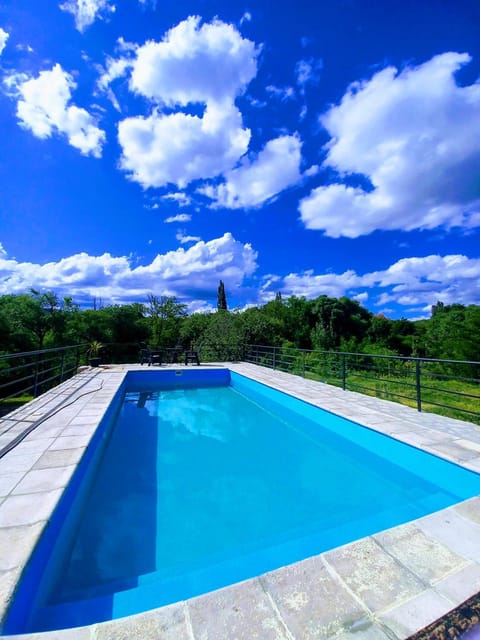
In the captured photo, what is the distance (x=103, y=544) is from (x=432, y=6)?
765 centimetres

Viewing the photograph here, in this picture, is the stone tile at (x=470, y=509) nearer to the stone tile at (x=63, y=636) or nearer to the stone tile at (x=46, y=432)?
the stone tile at (x=63, y=636)

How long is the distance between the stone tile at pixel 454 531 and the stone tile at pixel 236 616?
3.49 ft

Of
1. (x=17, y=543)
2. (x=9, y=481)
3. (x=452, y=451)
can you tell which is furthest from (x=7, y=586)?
Result: (x=452, y=451)

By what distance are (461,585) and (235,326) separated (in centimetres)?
1050

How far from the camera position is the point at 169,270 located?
62.2ft

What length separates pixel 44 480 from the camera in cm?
207

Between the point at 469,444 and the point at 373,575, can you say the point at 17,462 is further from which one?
the point at 469,444

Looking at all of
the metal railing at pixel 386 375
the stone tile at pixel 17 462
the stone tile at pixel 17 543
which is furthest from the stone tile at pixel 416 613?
the metal railing at pixel 386 375

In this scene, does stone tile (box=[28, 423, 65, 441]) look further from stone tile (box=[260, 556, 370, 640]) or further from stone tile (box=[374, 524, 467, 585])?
stone tile (box=[374, 524, 467, 585])

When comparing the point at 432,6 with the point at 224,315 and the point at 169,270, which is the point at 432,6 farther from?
the point at 169,270

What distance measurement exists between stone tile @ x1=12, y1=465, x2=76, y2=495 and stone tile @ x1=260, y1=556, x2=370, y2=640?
157cm

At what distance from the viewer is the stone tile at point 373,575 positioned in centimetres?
120

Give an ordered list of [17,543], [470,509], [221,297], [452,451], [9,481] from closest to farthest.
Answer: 1. [17,543]
2. [470,509]
3. [9,481]
4. [452,451]
5. [221,297]

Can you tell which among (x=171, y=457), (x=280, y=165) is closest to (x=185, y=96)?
(x=280, y=165)
